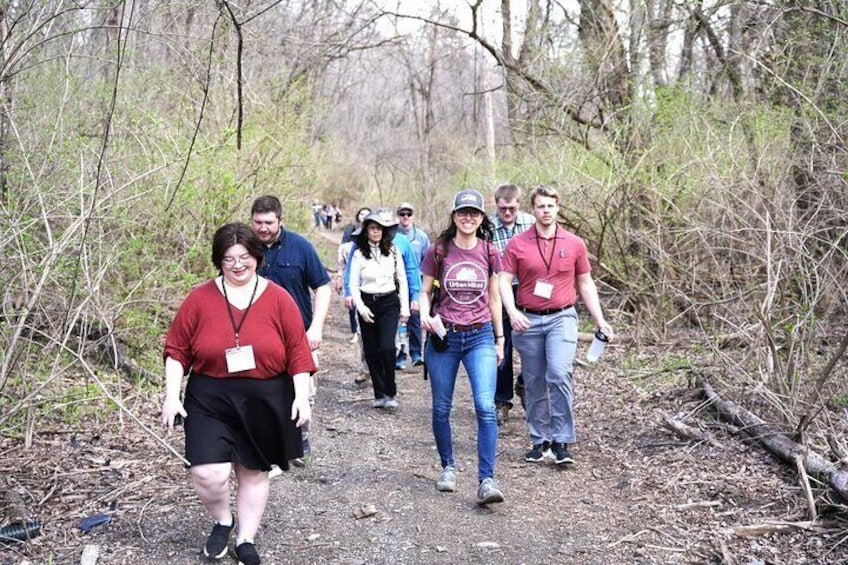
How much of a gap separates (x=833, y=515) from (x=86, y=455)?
16.0 feet

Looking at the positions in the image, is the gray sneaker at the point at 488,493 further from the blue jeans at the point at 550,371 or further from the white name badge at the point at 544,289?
the white name badge at the point at 544,289

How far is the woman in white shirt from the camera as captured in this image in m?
7.88

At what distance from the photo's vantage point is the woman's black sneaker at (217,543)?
4.29 m

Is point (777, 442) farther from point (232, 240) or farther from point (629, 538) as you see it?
point (232, 240)

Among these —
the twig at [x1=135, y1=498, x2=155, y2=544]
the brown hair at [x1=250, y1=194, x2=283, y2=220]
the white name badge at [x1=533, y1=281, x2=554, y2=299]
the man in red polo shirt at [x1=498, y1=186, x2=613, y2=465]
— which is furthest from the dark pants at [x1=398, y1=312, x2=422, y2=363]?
the twig at [x1=135, y1=498, x2=155, y2=544]

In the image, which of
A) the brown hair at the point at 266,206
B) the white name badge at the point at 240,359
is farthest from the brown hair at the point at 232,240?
the brown hair at the point at 266,206

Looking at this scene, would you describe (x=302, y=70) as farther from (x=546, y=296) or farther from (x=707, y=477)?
(x=707, y=477)

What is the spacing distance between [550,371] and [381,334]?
2.36 meters

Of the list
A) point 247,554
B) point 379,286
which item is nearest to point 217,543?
point 247,554

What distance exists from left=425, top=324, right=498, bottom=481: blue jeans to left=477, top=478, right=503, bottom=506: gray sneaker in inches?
2.5

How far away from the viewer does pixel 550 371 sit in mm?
5957

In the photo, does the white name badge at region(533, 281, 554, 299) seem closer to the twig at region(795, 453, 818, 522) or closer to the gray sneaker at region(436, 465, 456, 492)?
the gray sneaker at region(436, 465, 456, 492)

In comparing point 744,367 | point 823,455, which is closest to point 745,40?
point 744,367

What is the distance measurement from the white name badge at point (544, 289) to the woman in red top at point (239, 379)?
7.08 ft
